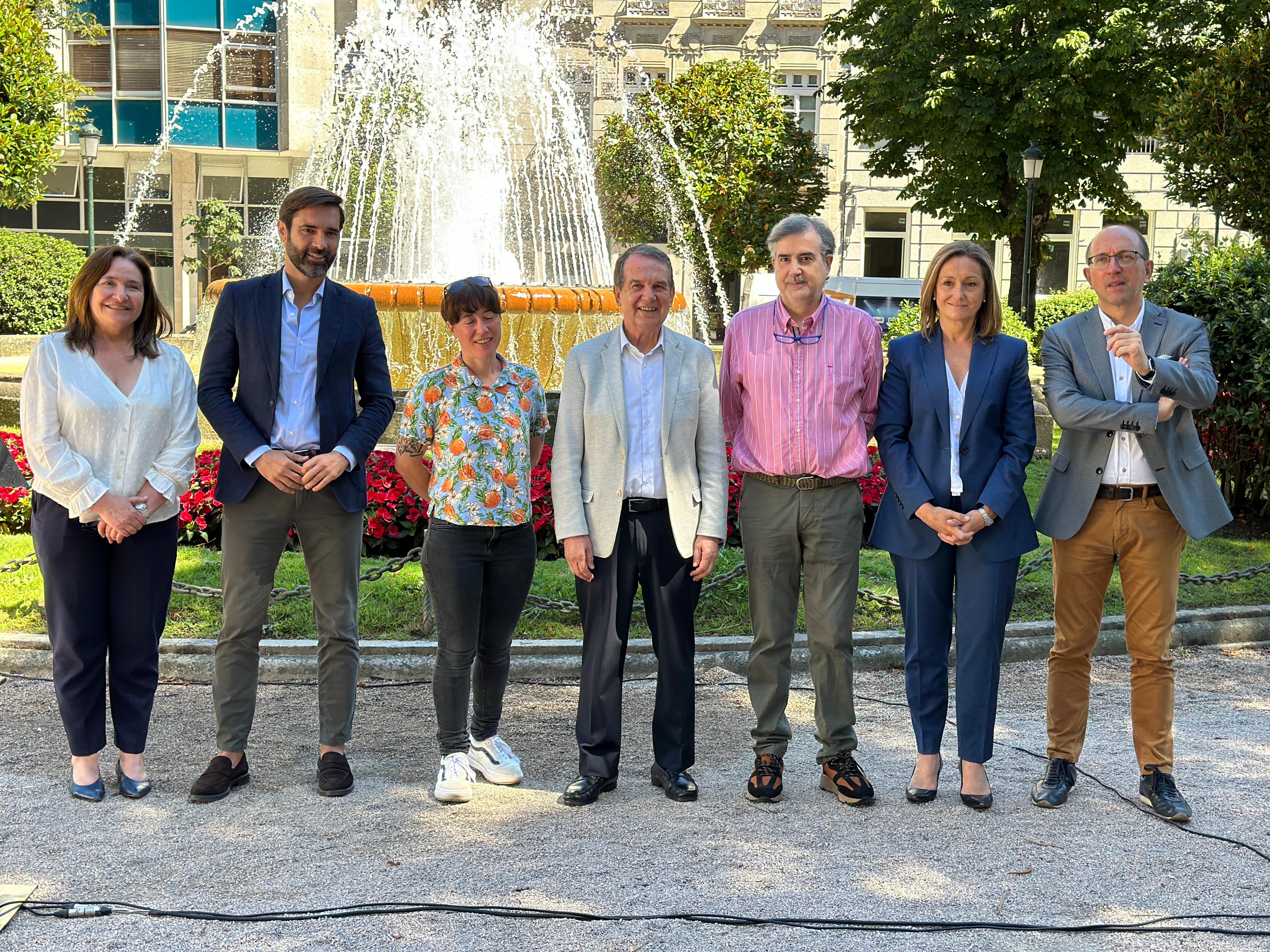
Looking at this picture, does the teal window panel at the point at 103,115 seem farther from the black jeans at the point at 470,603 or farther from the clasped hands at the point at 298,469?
the black jeans at the point at 470,603

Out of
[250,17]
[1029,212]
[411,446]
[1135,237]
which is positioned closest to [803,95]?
[250,17]

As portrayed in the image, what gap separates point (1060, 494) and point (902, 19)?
2264 cm

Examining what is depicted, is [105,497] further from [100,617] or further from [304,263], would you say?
[304,263]

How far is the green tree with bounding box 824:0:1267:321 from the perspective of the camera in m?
23.3

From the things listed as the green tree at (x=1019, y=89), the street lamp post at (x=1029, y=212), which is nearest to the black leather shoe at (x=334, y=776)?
the street lamp post at (x=1029, y=212)

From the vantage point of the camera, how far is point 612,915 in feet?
12.2

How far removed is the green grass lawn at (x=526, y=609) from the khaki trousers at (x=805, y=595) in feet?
4.42

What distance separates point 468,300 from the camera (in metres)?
4.80

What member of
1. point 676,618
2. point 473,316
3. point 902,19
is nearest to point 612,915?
point 676,618

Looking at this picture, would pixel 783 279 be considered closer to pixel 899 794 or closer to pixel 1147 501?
pixel 1147 501

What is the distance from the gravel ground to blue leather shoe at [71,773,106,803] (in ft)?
0.13

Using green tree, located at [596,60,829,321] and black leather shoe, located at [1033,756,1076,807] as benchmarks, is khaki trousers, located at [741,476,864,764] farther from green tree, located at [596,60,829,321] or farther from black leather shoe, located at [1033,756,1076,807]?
green tree, located at [596,60,829,321]

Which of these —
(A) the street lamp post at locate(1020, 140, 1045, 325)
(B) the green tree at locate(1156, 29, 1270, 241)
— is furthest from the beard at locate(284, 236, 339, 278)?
(A) the street lamp post at locate(1020, 140, 1045, 325)

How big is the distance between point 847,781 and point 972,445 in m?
1.39
